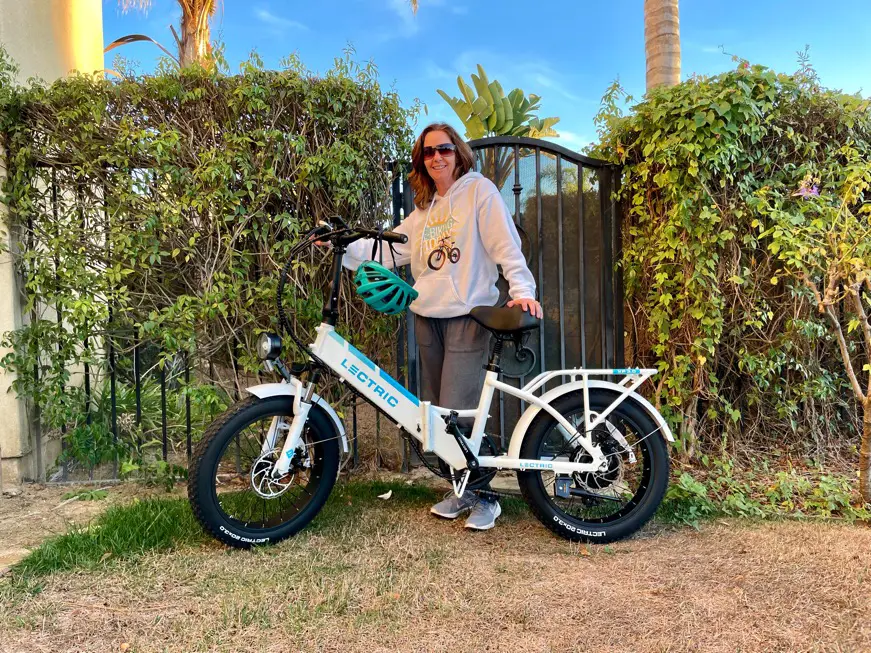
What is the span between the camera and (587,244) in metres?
3.81

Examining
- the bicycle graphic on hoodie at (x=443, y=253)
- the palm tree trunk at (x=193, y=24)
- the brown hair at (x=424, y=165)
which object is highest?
the palm tree trunk at (x=193, y=24)

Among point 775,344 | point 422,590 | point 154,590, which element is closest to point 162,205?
point 154,590

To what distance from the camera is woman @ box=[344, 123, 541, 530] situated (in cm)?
259

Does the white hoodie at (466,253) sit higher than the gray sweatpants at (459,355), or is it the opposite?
the white hoodie at (466,253)

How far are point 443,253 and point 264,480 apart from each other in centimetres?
131

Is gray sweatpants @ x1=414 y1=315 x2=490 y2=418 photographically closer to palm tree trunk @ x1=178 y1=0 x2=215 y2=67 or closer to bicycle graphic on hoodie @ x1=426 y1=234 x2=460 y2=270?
bicycle graphic on hoodie @ x1=426 y1=234 x2=460 y2=270

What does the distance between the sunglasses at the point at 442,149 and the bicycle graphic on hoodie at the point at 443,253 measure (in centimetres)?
39

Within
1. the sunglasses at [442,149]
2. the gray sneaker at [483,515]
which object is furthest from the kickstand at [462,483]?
the sunglasses at [442,149]

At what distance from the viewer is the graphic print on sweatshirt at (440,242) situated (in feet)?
8.63

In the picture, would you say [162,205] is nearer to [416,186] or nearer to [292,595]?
[416,186]

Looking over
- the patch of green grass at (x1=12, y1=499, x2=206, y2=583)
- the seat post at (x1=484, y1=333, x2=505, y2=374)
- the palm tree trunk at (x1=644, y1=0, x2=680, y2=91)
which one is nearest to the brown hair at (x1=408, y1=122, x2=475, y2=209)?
the seat post at (x1=484, y1=333, x2=505, y2=374)

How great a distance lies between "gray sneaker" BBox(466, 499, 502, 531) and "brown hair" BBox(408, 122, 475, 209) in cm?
153

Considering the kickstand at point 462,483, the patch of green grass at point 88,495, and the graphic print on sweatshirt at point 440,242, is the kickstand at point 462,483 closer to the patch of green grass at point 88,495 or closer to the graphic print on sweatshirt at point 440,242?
the graphic print on sweatshirt at point 440,242

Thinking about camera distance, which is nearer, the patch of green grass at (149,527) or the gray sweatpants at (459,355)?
the patch of green grass at (149,527)
